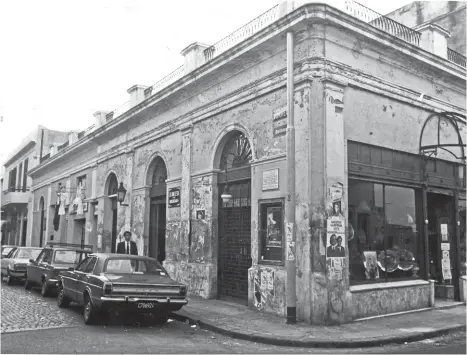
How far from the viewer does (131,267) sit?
32.8 feet

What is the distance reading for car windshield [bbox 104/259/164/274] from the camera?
9.83m

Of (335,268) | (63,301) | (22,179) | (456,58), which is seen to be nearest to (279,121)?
(335,268)

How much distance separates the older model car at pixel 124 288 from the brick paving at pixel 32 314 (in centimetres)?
46

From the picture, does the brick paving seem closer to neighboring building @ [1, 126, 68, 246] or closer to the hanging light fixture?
the hanging light fixture

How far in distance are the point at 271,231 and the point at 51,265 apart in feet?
22.2

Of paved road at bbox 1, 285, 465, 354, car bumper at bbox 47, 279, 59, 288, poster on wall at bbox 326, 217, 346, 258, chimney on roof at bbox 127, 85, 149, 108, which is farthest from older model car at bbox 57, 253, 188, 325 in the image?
chimney on roof at bbox 127, 85, 149, 108

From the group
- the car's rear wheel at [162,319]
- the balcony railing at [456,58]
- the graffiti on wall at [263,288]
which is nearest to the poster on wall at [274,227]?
the graffiti on wall at [263,288]

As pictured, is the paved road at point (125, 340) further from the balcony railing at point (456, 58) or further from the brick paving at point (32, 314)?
the balcony railing at point (456, 58)

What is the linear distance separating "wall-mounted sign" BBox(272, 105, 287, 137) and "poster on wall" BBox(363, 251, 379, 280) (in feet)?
11.7

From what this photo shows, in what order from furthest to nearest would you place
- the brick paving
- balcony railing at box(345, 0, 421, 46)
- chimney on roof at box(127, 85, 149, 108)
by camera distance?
chimney on roof at box(127, 85, 149, 108), balcony railing at box(345, 0, 421, 46), the brick paving

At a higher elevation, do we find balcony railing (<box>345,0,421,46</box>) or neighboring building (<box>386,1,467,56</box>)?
neighboring building (<box>386,1,467,56</box>)

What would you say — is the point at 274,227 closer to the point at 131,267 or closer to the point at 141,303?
the point at 131,267

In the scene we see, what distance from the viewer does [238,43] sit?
12.1 metres

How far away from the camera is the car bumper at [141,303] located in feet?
29.0
